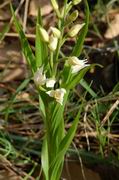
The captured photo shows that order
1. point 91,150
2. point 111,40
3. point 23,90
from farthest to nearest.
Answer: point 111,40 < point 23,90 < point 91,150

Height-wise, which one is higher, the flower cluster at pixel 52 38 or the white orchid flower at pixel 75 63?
the flower cluster at pixel 52 38

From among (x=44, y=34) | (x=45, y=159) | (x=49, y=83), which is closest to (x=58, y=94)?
(x=49, y=83)

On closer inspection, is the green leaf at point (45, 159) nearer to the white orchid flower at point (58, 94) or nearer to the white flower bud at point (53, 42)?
the white orchid flower at point (58, 94)

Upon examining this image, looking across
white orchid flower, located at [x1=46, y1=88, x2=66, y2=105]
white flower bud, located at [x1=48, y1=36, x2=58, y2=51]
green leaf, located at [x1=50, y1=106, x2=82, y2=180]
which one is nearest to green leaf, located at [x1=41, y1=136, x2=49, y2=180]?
green leaf, located at [x1=50, y1=106, x2=82, y2=180]

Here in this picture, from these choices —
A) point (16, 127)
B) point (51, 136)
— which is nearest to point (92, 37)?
point (16, 127)

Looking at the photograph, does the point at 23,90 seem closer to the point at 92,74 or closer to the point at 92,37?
the point at 92,74

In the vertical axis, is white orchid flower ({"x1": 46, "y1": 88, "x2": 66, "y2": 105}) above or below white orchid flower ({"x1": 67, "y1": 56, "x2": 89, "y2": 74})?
below

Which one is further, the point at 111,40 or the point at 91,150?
the point at 111,40

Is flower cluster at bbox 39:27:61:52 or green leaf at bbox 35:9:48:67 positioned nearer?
flower cluster at bbox 39:27:61:52

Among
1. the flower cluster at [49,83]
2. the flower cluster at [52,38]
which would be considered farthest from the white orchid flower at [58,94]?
the flower cluster at [52,38]

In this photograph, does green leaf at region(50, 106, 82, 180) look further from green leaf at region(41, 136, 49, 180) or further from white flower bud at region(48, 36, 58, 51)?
white flower bud at region(48, 36, 58, 51)

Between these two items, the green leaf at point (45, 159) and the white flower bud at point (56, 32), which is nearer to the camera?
the white flower bud at point (56, 32)
